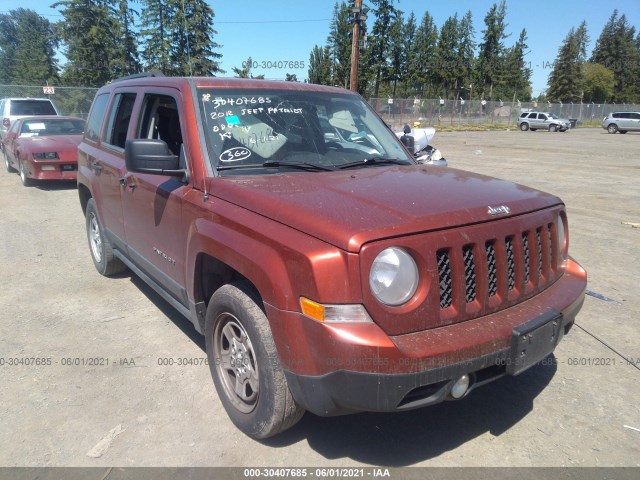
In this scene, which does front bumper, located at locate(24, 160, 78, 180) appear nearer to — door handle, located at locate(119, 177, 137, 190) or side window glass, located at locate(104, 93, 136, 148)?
side window glass, located at locate(104, 93, 136, 148)

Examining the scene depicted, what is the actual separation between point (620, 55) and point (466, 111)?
Answer: 61.8m

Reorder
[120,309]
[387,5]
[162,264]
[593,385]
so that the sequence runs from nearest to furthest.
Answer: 1. [593,385]
2. [162,264]
3. [120,309]
4. [387,5]

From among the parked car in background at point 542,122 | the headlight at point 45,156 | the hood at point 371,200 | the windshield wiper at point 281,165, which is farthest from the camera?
the parked car in background at point 542,122

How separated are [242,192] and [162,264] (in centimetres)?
122

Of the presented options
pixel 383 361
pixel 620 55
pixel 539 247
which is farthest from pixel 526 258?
pixel 620 55

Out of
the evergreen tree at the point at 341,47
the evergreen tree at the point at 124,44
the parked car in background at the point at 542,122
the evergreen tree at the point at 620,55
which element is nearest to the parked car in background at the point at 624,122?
the parked car in background at the point at 542,122

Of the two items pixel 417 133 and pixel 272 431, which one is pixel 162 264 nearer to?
pixel 272 431

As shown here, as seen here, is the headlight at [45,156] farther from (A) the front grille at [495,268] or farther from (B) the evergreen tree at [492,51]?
(B) the evergreen tree at [492,51]

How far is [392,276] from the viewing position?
216 centimetres

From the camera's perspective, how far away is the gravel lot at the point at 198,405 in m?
2.66

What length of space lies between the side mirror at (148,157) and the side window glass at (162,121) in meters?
0.42

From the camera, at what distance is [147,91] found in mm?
3896

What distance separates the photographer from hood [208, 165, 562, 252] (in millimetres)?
2195

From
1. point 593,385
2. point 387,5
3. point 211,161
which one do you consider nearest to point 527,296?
point 593,385
